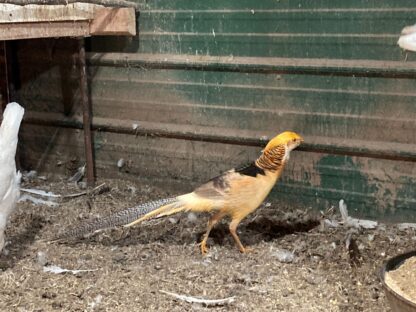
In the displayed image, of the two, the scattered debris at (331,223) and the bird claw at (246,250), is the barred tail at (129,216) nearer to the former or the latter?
the bird claw at (246,250)

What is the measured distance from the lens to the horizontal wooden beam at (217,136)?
11.6 feet

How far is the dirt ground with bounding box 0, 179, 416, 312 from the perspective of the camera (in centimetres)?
282

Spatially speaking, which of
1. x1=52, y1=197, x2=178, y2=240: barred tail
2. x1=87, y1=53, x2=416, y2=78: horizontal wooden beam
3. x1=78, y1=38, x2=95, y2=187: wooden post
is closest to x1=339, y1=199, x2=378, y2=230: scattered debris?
x1=87, y1=53, x2=416, y2=78: horizontal wooden beam

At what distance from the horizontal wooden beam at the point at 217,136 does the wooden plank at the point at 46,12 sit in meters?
0.84

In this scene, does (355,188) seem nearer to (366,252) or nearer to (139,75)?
(366,252)

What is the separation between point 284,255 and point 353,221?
657 mm

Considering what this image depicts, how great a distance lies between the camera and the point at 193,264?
10.4 ft

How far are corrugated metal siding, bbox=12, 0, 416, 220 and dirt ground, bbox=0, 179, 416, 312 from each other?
32 cm

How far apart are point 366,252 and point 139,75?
1939mm

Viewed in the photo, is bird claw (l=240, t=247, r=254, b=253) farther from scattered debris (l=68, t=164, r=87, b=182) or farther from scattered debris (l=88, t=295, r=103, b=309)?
scattered debris (l=68, t=164, r=87, b=182)

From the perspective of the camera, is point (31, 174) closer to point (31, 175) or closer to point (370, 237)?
point (31, 175)

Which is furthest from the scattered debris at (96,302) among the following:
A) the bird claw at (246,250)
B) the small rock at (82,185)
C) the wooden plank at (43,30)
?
the small rock at (82,185)

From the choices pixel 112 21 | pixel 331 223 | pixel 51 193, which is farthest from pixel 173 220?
pixel 112 21

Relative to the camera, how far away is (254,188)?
319 cm
